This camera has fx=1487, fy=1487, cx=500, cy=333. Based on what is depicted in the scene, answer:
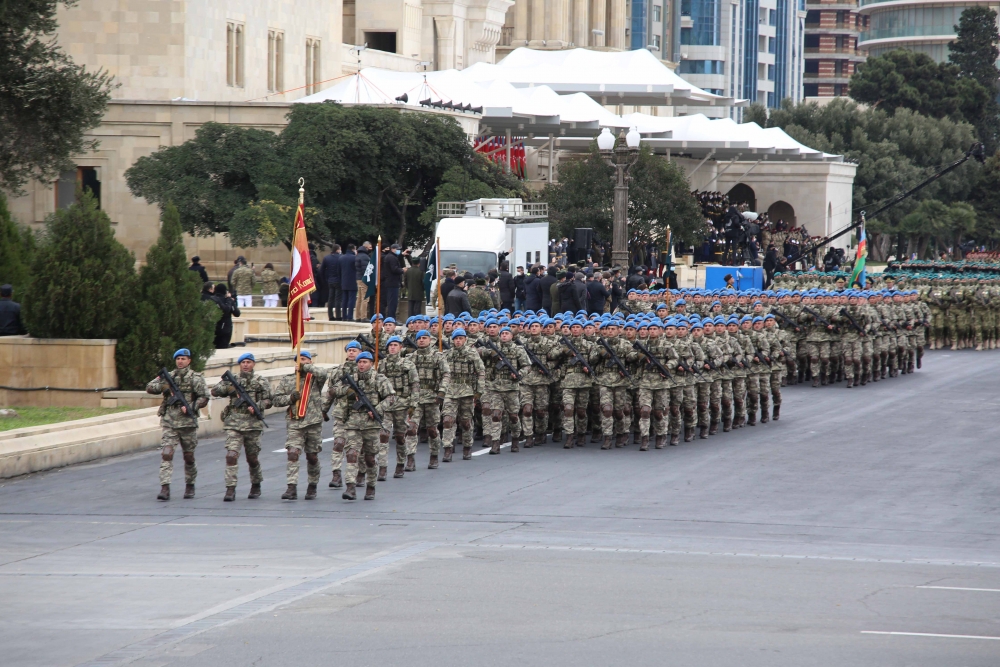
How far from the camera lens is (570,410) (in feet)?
61.3

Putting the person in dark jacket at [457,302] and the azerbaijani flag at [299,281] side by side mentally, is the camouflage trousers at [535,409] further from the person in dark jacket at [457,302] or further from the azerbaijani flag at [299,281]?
the person in dark jacket at [457,302]

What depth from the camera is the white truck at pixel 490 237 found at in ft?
103

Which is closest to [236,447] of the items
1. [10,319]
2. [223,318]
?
[10,319]

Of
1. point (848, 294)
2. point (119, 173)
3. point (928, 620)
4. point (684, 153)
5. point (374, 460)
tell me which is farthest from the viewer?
point (684, 153)

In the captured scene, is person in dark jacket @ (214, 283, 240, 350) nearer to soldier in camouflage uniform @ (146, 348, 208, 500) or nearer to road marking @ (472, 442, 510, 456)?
road marking @ (472, 442, 510, 456)

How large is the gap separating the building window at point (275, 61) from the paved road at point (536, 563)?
36231 millimetres

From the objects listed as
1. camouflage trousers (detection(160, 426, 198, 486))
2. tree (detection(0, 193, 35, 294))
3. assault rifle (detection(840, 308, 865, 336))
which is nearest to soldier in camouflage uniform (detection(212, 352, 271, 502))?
camouflage trousers (detection(160, 426, 198, 486))

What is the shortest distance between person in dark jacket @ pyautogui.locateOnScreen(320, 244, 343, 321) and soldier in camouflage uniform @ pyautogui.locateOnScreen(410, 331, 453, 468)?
13.2m

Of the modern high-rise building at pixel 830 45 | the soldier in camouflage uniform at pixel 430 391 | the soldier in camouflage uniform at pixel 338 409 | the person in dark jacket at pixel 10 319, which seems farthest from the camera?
the modern high-rise building at pixel 830 45

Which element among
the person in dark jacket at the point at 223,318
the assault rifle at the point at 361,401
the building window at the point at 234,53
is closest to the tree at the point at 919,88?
the building window at the point at 234,53

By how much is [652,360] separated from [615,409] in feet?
2.57

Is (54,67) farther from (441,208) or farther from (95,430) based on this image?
(441,208)

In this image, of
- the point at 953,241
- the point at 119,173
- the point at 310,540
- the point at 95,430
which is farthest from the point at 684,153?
the point at 310,540

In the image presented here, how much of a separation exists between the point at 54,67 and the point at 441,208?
46.1 ft
